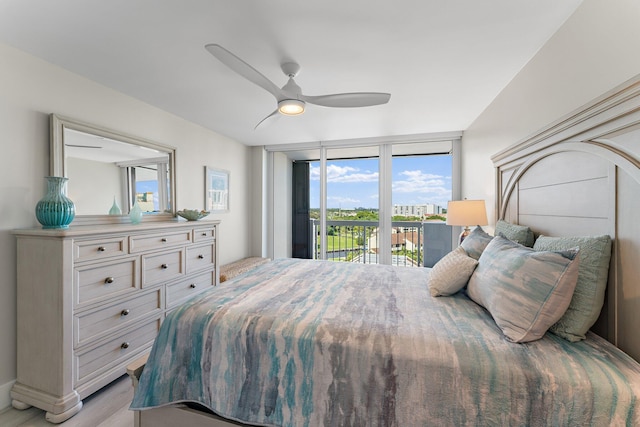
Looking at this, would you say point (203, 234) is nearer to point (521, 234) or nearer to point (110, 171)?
point (110, 171)

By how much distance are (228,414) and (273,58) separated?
7.14 ft

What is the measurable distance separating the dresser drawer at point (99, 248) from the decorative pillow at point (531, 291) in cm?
246

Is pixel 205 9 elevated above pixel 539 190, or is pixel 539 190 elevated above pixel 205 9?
pixel 205 9

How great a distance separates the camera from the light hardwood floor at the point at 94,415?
1.56m

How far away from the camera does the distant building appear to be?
3947 millimetres

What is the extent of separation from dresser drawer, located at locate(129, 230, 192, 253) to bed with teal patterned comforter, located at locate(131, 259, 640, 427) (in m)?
0.99

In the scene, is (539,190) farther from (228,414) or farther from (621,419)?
(228,414)

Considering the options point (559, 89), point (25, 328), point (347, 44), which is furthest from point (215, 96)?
point (559, 89)

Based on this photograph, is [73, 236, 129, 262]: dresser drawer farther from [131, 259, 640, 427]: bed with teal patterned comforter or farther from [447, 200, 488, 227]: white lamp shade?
[447, 200, 488, 227]: white lamp shade

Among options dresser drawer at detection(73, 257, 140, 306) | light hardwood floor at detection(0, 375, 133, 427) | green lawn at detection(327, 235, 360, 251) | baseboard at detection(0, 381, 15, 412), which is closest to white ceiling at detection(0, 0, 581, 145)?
dresser drawer at detection(73, 257, 140, 306)

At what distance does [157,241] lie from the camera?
225 centimetres

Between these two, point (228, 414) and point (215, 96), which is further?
point (215, 96)

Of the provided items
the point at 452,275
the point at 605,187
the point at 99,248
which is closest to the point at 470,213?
the point at 452,275

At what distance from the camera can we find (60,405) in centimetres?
156
